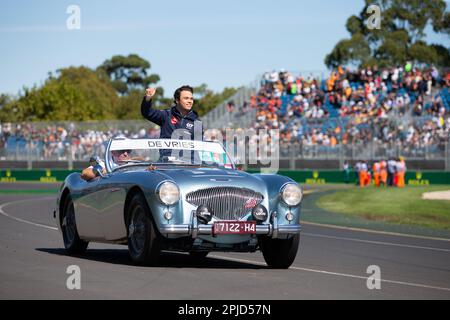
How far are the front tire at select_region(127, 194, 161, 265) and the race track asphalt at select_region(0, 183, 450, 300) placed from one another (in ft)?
0.48

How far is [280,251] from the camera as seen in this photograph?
10.8 meters

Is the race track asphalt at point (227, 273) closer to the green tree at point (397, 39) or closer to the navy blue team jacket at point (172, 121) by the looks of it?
the navy blue team jacket at point (172, 121)

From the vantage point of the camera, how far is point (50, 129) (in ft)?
173

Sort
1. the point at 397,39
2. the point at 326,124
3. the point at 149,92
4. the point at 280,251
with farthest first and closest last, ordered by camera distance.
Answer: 1. the point at 397,39
2. the point at 326,124
3. the point at 149,92
4. the point at 280,251

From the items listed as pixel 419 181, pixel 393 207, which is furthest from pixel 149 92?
pixel 419 181

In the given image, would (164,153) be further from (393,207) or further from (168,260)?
(393,207)

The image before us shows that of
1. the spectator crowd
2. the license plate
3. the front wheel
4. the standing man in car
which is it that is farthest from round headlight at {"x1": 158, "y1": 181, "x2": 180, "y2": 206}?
the spectator crowd

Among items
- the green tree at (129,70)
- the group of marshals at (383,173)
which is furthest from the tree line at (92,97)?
the group of marshals at (383,173)

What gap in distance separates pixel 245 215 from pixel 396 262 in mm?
2700

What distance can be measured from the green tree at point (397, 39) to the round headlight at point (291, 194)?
76.3 metres

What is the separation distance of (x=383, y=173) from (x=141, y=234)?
36.3m

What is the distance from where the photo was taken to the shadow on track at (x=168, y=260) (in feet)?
35.3

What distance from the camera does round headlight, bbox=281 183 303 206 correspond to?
1052 cm
